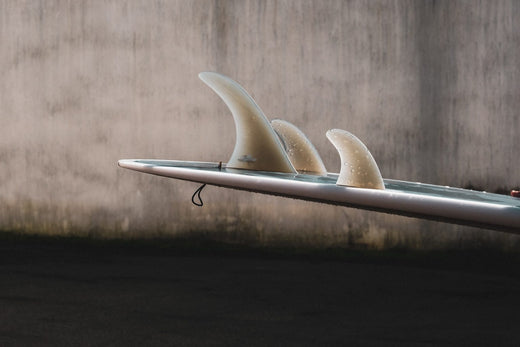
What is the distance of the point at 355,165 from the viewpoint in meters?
2.50

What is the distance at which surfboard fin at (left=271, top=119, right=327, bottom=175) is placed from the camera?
3.57 meters

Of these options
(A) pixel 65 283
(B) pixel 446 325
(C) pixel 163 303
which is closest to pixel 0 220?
(A) pixel 65 283

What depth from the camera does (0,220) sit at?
565 cm

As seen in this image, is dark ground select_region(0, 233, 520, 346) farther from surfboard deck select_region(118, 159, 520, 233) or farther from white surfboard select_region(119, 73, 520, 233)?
surfboard deck select_region(118, 159, 520, 233)

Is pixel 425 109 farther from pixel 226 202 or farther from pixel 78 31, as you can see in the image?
pixel 78 31

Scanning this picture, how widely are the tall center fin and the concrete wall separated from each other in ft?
7.71

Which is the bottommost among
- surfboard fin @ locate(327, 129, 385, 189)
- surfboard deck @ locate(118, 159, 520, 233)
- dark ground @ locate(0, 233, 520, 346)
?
dark ground @ locate(0, 233, 520, 346)

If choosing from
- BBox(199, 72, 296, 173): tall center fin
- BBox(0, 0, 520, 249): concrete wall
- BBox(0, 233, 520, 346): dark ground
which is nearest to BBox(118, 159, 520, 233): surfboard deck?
BBox(199, 72, 296, 173): tall center fin

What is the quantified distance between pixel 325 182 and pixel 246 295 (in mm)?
1614

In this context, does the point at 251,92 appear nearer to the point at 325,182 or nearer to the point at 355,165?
the point at 325,182

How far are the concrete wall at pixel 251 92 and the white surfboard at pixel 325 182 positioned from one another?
182 cm

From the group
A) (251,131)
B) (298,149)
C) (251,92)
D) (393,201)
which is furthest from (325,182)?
(251,92)

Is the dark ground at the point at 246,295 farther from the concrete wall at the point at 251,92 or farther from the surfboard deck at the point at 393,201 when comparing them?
the surfboard deck at the point at 393,201

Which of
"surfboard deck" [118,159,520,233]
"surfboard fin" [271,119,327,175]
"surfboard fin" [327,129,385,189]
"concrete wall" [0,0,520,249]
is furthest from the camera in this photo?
"concrete wall" [0,0,520,249]
